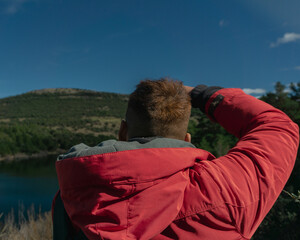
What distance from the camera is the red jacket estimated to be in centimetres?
66

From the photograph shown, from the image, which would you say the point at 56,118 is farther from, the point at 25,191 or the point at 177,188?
the point at 177,188

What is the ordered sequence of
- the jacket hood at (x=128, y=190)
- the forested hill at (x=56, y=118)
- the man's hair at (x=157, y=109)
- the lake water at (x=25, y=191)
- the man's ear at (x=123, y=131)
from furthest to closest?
the forested hill at (x=56, y=118) < the lake water at (x=25, y=191) < the man's ear at (x=123, y=131) < the man's hair at (x=157, y=109) < the jacket hood at (x=128, y=190)

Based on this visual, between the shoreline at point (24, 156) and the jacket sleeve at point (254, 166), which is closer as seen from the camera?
the jacket sleeve at point (254, 166)

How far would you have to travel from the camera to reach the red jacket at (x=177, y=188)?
66 centimetres

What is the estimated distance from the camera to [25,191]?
945 inches

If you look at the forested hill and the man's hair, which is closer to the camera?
the man's hair

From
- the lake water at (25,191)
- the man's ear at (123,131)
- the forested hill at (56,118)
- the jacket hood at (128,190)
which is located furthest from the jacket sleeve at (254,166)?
the forested hill at (56,118)

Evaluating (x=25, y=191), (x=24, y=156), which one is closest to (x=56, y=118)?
(x=24, y=156)

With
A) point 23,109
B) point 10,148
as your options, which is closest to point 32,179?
point 10,148

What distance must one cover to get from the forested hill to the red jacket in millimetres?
40834

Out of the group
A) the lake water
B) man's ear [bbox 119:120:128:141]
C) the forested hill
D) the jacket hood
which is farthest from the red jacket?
the forested hill

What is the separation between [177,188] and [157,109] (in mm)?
233

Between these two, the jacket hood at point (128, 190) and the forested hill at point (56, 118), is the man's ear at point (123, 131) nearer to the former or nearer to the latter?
the jacket hood at point (128, 190)

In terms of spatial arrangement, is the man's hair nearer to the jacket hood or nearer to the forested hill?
the jacket hood
